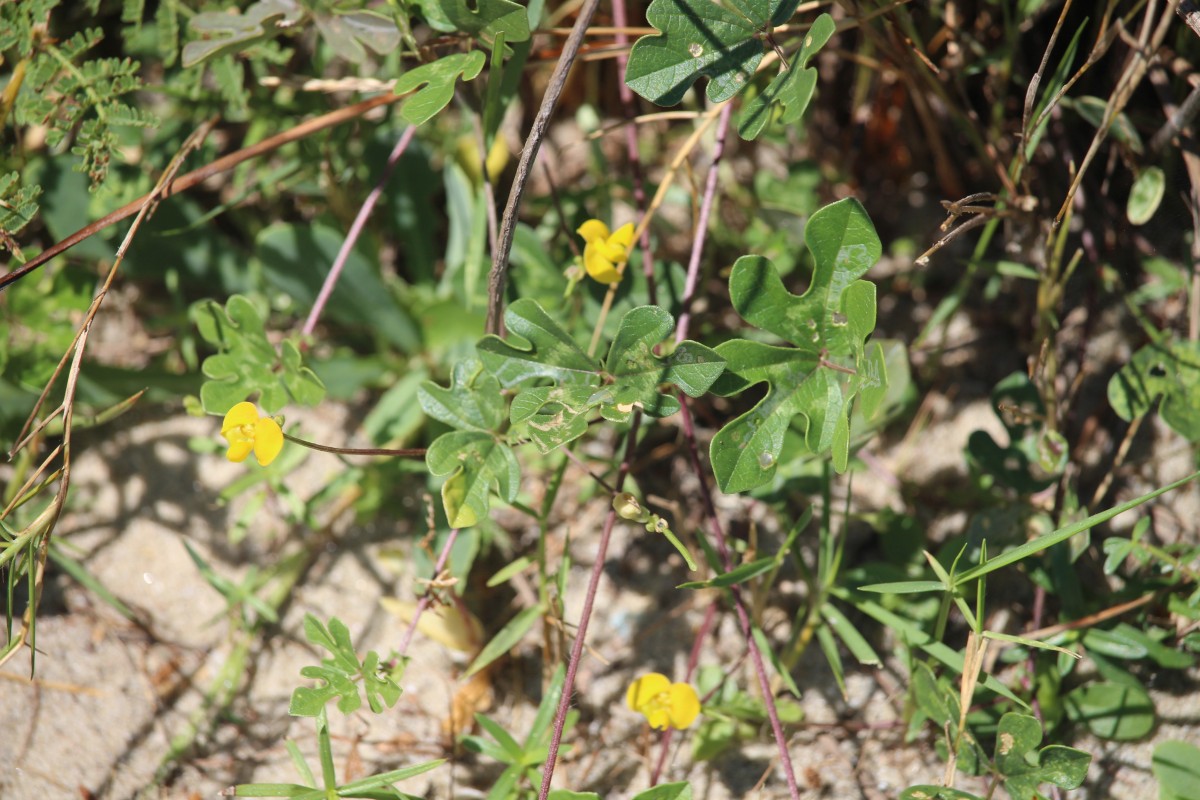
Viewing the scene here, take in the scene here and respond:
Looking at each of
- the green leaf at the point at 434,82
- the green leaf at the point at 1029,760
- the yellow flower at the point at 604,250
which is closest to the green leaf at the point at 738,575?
the green leaf at the point at 1029,760

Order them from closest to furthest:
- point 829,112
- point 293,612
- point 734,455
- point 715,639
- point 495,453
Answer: point 734,455 → point 495,453 → point 715,639 → point 293,612 → point 829,112

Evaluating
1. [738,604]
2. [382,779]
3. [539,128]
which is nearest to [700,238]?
[539,128]

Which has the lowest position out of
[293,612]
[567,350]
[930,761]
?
[930,761]

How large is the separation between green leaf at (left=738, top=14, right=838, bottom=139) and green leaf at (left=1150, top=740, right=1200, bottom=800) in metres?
1.44

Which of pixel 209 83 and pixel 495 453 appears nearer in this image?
pixel 495 453

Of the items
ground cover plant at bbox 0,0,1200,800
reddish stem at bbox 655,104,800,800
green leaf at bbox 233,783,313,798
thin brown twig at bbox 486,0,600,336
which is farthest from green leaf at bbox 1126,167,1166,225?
green leaf at bbox 233,783,313,798

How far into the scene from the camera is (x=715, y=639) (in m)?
2.13

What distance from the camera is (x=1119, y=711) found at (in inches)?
73.7

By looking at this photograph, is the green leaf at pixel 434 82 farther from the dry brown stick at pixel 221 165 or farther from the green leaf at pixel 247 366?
the green leaf at pixel 247 366

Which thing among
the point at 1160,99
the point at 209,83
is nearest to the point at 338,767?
the point at 209,83

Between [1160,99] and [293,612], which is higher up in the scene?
[1160,99]

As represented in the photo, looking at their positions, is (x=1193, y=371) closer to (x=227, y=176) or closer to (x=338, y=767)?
(x=338, y=767)

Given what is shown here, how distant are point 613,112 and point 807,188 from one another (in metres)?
0.65

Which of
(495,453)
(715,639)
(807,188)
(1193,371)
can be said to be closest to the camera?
(495,453)
